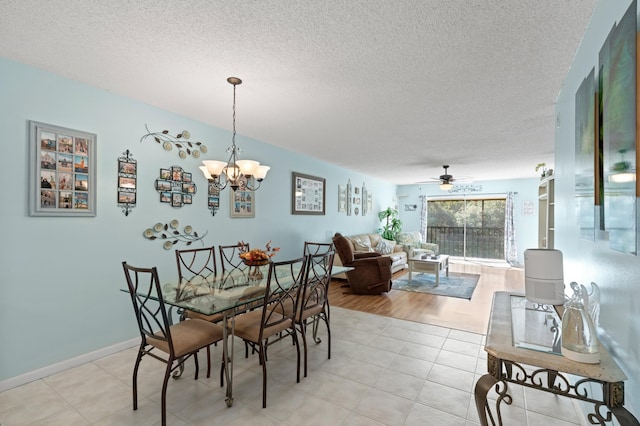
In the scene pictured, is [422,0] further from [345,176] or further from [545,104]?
[345,176]

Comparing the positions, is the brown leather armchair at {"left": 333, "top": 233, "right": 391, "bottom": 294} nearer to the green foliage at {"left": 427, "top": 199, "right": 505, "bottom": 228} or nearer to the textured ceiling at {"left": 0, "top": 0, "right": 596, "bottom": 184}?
the textured ceiling at {"left": 0, "top": 0, "right": 596, "bottom": 184}

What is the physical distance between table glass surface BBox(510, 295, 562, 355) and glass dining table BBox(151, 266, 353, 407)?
1.57 meters

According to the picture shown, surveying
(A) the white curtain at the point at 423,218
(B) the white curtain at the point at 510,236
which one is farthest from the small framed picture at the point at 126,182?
(B) the white curtain at the point at 510,236

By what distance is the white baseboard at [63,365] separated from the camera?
211 centimetres

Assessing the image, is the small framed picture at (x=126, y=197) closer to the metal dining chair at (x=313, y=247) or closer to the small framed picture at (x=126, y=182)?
the small framed picture at (x=126, y=182)

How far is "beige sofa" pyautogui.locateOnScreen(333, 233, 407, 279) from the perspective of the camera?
19.3 ft

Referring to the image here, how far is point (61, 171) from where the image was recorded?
2.36 m

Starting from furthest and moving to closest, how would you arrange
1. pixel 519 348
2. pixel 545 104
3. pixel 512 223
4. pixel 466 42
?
pixel 512 223
pixel 545 104
pixel 466 42
pixel 519 348

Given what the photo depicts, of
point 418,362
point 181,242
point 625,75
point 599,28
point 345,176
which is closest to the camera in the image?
point 625,75

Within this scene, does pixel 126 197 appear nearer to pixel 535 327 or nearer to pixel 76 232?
pixel 76 232

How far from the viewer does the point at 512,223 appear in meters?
7.66

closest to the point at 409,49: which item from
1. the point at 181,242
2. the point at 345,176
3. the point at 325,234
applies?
the point at 181,242

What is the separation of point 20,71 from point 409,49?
9.57 ft

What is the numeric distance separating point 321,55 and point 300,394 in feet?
8.06
